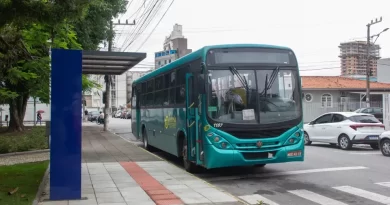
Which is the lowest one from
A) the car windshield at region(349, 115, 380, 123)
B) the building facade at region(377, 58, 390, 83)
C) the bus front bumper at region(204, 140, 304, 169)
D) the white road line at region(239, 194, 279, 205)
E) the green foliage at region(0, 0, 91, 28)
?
the white road line at region(239, 194, 279, 205)

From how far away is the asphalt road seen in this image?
801 cm

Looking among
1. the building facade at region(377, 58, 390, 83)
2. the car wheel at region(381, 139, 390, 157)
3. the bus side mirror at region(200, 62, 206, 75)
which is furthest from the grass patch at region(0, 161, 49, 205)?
the building facade at region(377, 58, 390, 83)

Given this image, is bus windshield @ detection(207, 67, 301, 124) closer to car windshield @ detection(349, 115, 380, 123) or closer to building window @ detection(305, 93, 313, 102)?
car windshield @ detection(349, 115, 380, 123)

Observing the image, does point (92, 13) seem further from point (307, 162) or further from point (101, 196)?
point (101, 196)

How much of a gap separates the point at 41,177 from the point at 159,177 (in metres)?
2.83

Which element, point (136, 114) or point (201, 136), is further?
point (136, 114)

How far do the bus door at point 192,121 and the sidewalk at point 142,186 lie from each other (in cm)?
56

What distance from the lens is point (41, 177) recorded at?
33.3 ft

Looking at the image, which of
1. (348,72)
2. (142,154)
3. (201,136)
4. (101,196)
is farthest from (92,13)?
(348,72)

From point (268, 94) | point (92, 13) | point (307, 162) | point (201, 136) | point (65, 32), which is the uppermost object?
point (92, 13)

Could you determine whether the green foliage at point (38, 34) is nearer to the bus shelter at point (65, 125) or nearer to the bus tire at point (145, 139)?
the bus shelter at point (65, 125)

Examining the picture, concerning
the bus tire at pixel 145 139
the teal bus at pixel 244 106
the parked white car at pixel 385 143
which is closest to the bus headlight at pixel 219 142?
the teal bus at pixel 244 106

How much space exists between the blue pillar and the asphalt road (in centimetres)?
331

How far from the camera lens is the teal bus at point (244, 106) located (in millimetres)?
9633
